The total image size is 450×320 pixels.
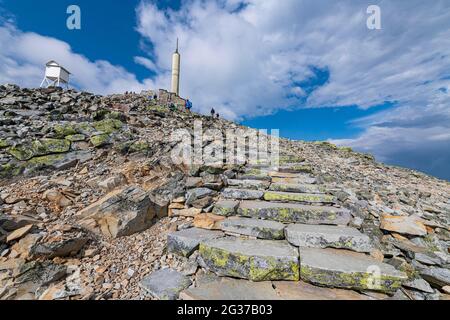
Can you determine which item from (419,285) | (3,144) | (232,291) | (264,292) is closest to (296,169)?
(419,285)

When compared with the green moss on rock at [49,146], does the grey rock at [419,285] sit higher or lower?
lower

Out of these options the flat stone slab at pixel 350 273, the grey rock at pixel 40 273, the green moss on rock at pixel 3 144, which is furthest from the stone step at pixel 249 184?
the green moss on rock at pixel 3 144

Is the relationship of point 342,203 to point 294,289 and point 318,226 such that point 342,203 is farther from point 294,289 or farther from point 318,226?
point 294,289

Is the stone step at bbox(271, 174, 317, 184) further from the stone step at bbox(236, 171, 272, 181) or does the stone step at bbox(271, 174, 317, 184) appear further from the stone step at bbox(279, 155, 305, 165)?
the stone step at bbox(279, 155, 305, 165)

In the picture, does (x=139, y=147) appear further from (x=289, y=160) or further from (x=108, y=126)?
(x=289, y=160)

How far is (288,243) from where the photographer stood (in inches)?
152

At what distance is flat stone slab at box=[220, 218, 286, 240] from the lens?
4086mm

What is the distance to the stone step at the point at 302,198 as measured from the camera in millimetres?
5234

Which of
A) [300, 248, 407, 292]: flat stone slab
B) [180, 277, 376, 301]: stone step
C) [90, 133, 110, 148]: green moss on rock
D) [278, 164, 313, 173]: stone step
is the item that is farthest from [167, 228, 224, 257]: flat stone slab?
[90, 133, 110, 148]: green moss on rock

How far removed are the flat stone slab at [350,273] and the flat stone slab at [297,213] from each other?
1.15 metres

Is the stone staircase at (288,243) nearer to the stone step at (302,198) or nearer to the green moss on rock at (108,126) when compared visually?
the stone step at (302,198)

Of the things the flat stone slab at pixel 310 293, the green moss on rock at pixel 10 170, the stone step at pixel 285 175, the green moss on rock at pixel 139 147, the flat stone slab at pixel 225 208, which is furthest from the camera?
the green moss on rock at pixel 139 147

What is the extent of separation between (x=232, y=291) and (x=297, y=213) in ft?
7.84
